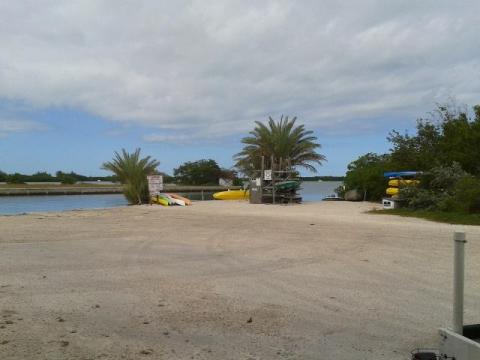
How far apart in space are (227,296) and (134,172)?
25738 mm

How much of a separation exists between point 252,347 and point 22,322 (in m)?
2.39

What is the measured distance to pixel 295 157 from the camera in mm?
37406

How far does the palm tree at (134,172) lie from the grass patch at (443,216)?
52.5 ft

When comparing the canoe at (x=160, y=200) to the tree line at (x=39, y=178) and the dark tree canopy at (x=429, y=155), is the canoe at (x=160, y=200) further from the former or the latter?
the tree line at (x=39, y=178)

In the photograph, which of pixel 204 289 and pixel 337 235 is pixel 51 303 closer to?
pixel 204 289

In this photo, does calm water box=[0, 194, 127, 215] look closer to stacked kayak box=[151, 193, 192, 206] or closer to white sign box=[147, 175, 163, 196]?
white sign box=[147, 175, 163, 196]

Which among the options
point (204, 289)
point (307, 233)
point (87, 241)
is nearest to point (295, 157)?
point (307, 233)

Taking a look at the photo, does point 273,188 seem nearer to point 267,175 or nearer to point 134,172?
point 267,175

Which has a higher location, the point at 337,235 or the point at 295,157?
the point at 295,157

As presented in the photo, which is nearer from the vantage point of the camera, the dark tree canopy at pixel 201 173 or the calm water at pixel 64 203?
the calm water at pixel 64 203

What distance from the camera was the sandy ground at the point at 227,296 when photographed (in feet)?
16.1

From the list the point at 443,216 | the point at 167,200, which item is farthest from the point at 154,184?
the point at 443,216

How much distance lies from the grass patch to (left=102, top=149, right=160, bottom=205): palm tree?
1599cm

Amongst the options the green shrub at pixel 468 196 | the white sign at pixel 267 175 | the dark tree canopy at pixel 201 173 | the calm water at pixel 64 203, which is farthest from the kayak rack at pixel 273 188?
the dark tree canopy at pixel 201 173
